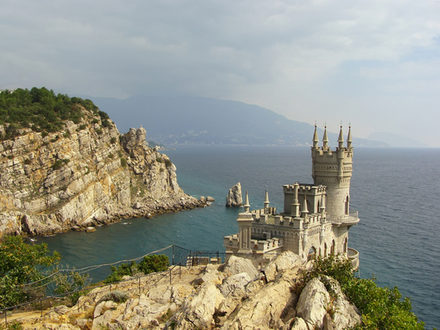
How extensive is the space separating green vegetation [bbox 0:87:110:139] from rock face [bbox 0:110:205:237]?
183 centimetres

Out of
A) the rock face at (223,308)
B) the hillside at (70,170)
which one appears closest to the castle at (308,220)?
the rock face at (223,308)

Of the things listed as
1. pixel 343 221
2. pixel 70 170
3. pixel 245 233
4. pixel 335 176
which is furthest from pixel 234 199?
pixel 245 233

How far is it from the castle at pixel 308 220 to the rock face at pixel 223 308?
23.1 feet

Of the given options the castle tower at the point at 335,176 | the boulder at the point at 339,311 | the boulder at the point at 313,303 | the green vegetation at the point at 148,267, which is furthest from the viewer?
the green vegetation at the point at 148,267

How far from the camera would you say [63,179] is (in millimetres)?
80000

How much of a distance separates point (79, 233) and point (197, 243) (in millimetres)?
23363

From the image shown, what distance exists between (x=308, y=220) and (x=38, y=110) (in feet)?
252

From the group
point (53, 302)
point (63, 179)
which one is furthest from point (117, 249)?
point (53, 302)

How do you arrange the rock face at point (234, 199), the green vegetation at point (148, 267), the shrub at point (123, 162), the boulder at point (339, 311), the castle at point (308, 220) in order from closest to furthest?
1. the boulder at point (339, 311)
2. the castle at point (308, 220)
3. the green vegetation at point (148, 267)
4. the shrub at point (123, 162)
5. the rock face at point (234, 199)

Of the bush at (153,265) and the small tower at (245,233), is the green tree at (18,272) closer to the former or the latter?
the bush at (153,265)

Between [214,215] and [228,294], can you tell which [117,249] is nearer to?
[214,215]

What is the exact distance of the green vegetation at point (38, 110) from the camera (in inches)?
3184

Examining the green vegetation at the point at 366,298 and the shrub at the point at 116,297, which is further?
the shrub at the point at 116,297

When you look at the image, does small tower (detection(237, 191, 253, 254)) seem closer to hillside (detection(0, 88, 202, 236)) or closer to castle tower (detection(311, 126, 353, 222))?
castle tower (detection(311, 126, 353, 222))
